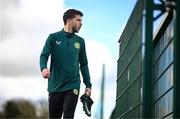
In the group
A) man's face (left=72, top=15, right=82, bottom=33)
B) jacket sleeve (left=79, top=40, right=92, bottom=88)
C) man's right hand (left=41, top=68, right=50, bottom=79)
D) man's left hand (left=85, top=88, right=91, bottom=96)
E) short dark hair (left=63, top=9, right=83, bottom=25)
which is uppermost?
short dark hair (left=63, top=9, right=83, bottom=25)

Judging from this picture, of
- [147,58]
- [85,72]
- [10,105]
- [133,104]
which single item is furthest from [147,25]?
[10,105]

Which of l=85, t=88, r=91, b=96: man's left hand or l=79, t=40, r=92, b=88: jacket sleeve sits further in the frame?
l=79, t=40, r=92, b=88: jacket sleeve

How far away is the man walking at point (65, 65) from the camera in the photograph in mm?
8148

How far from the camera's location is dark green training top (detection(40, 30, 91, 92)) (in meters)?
8.19

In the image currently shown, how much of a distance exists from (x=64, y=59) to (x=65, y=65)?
80 mm

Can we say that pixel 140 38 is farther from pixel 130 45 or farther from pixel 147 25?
pixel 130 45

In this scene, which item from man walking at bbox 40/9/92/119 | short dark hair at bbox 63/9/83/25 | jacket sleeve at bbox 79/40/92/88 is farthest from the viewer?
jacket sleeve at bbox 79/40/92/88

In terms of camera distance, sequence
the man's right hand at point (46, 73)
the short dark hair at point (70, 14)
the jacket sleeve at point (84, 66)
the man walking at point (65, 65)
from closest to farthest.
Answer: the man's right hand at point (46, 73)
the man walking at point (65, 65)
the short dark hair at point (70, 14)
the jacket sleeve at point (84, 66)

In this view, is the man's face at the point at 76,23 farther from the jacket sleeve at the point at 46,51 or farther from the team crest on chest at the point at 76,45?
the jacket sleeve at the point at 46,51
